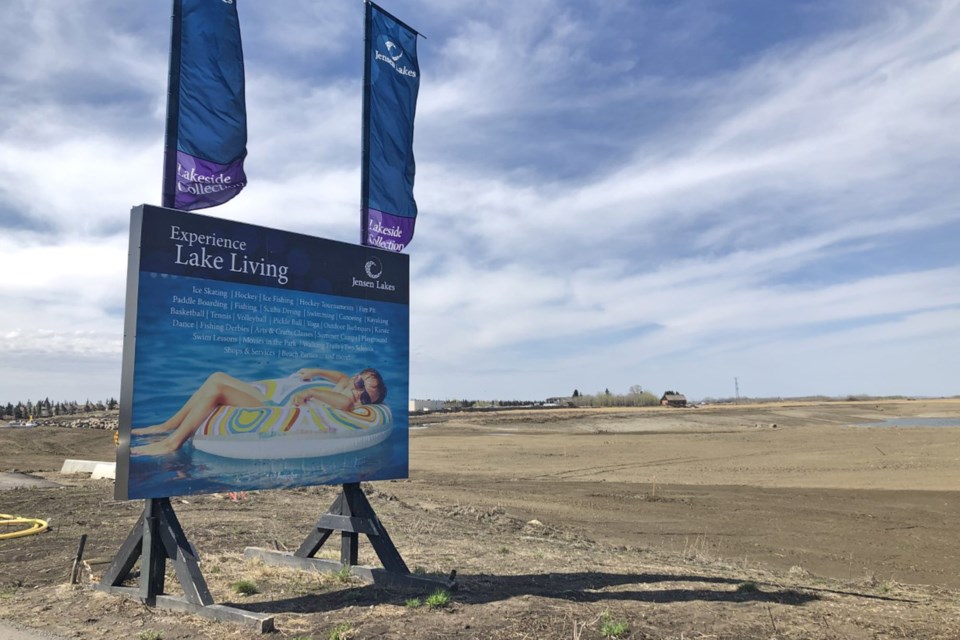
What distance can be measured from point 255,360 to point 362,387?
1501 millimetres

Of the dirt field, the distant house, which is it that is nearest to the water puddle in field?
the dirt field

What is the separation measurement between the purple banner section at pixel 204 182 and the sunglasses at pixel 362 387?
8.52 feet

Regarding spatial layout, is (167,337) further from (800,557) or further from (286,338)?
(800,557)

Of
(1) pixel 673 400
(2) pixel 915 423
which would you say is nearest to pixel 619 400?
(1) pixel 673 400

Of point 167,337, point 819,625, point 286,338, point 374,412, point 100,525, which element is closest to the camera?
point 819,625

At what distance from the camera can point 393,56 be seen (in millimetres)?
9789

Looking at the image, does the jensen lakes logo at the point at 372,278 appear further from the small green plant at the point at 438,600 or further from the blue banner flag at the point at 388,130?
the small green plant at the point at 438,600

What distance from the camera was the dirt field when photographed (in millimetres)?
6797

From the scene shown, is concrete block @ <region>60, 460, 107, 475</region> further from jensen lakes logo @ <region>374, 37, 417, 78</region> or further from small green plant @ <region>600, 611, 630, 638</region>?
small green plant @ <region>600, 611, 630, 638</region>

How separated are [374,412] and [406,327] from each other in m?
1.19

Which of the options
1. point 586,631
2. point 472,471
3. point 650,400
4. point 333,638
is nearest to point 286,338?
point 333,638

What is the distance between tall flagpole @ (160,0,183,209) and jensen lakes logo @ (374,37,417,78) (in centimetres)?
263

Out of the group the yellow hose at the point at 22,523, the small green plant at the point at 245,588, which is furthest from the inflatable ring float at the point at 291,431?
the yellow hose at the point at 22,523

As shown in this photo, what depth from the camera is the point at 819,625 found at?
666cm
